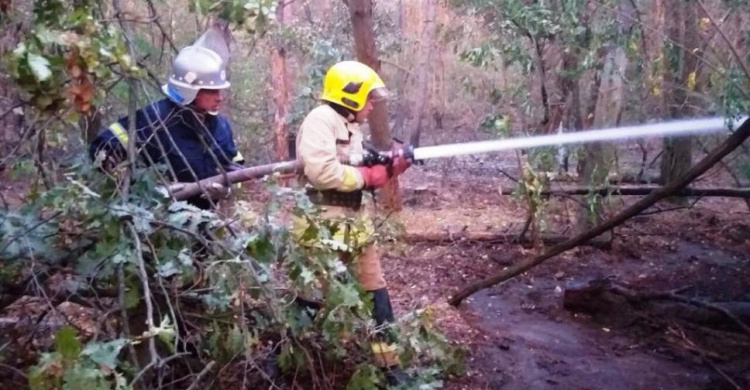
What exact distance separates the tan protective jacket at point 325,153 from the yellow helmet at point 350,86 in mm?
86

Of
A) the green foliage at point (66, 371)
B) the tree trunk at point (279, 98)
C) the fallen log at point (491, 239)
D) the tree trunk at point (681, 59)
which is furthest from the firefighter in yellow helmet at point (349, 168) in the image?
the tree trunk at point (279, 98)

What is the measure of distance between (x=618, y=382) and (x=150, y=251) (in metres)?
3.26

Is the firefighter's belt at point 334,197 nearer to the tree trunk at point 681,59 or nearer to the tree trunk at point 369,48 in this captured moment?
the tree trunk at point 369,48

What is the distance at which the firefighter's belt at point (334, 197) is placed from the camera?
4824mm

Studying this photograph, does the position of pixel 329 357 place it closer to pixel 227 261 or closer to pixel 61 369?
pixel 227 261

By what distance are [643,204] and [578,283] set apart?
128cm

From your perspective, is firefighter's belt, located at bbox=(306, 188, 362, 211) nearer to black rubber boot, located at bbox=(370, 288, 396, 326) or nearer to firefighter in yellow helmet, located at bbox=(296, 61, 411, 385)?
firefighter in yellow helmet, located at bbox=(296, 61, 411, 385)

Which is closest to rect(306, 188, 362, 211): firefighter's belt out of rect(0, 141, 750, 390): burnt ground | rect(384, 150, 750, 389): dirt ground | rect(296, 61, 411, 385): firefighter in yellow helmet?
rect(296, 61, 411, 385): firefighter in yellow helmet

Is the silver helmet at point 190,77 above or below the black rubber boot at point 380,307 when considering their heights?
above

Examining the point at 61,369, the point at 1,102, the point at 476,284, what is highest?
the point at 1,102

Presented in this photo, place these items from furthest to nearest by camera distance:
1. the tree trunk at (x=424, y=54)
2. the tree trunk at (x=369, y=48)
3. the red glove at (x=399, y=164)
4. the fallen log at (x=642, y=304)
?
the tree trunk at (x=424, y=54) → the tree trunk at (x=369, y=48) → the fallen log at (x=642, y=304) → the red glove at (x=399, y=164)

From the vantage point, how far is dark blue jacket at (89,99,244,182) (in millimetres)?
4168

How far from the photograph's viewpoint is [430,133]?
1959 cm

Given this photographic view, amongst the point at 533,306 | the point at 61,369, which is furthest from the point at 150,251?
the point at 533,306
